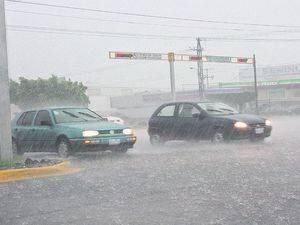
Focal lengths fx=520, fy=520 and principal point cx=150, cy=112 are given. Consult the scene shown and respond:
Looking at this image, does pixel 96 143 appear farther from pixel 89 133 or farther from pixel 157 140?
pixel 157 140

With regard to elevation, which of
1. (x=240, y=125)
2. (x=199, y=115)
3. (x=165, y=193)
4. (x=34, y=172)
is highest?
(x=199, y=115)

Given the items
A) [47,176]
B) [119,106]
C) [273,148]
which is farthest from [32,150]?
[119,106]

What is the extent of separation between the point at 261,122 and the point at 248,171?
585 centimetres

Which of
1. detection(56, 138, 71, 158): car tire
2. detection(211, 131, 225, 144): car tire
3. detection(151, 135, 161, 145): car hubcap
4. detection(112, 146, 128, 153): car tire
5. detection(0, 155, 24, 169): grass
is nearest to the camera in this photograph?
detection(0, 155, 24, 169): grass

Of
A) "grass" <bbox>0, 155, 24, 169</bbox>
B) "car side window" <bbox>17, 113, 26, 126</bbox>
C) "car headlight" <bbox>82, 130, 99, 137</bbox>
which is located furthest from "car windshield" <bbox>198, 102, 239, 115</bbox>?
"grass" <bbox>0, 155, 24, 169</bbox>

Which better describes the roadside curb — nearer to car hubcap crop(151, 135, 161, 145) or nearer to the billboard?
car hubcap crop(151, 135, 161, 145)

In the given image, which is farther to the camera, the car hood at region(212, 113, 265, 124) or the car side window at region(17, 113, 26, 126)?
the car hood at region(212, 113, 265, 124)

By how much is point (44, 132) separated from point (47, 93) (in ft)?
125

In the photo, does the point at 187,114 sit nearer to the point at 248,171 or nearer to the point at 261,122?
the point at 261,122

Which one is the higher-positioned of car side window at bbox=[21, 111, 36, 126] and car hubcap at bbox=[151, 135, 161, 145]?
car side window at bbox=[21, 111, 36, 126]

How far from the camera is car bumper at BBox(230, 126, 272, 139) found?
14469 millimetres

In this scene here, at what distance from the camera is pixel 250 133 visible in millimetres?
14609

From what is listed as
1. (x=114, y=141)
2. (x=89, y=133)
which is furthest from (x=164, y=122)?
(x=89, y=133)

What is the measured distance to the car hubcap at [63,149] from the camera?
1240cm
